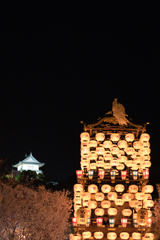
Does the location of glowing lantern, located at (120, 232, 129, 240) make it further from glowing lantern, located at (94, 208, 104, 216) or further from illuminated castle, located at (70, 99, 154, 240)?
glowing lantern, located at (94, 208, 104, 216)

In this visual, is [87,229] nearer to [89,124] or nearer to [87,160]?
[87,160]

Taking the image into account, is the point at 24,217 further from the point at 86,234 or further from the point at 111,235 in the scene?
the point at 111,235

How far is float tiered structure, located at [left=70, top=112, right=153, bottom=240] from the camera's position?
1188cm

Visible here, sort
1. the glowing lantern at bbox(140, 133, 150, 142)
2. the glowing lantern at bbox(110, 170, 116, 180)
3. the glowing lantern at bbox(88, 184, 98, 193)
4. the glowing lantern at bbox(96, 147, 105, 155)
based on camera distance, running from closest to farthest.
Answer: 1. the glowing lantern at bbox(88, 184, 98, 193)
2. the glowing lantern at bbox(110, 170, 116, 180)
3. the glowing lantern at bbox(140, 133, 150, 142)
4. the glowing lantern at bbox(96, 147, 105, 155)

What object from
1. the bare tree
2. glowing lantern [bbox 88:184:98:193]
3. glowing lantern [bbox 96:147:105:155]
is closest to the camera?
the bare tree

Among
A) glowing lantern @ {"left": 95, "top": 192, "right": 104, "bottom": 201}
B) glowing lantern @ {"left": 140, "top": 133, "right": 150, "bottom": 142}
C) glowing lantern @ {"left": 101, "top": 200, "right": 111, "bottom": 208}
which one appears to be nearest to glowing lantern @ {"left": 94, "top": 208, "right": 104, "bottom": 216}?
glowing lantern @ {"left": 101, "top": 200, "right": 111, "bottom": 208}

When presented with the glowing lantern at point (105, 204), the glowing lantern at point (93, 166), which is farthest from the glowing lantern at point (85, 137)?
the glowing lantern at point (105, 204)

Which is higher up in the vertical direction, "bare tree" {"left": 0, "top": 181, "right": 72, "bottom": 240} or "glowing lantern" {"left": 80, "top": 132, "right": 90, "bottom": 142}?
"glowing lantern" {"left": 80, "top": 132, "right": 90, "bottom": 142}

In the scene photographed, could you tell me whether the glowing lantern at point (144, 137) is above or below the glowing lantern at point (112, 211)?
above

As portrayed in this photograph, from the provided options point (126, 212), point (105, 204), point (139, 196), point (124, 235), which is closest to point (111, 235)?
point (124, 235)

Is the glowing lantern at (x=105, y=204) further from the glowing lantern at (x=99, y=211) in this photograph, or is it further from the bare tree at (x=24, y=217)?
the bare tree at (x=24, y=217)

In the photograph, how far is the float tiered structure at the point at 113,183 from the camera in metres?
11.9

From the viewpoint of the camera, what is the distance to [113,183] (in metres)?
12.6

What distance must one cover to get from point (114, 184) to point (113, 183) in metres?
0.16
